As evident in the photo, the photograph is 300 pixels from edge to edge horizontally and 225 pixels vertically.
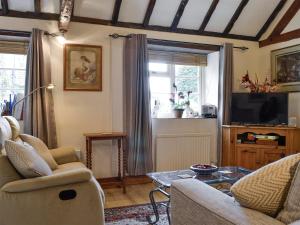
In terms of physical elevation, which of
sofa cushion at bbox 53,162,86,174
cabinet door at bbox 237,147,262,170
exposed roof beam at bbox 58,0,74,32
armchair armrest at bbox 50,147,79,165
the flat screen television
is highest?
exposed roof beam at bbox 58,0,74,32

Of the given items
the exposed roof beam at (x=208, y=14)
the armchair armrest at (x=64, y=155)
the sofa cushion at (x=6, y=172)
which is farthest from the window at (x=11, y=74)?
the exposed roof beam at (x=208, y=14)

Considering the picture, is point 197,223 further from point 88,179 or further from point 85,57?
point 85,57

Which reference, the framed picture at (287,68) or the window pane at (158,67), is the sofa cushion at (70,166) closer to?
the window pane at (158,67)

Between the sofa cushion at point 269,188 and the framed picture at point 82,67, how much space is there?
301cm

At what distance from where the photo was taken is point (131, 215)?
2812 mm

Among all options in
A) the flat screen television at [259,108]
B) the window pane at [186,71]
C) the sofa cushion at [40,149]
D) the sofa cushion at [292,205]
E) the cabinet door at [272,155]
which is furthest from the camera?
the window pane at [186,71]

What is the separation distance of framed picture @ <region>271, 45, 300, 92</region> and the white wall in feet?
6.96

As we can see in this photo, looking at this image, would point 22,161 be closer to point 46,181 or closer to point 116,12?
point 46,181

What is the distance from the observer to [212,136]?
15.1ft

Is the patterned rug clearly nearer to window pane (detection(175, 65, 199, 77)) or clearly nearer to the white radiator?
the white radiator

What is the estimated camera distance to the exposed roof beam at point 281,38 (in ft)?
14.0

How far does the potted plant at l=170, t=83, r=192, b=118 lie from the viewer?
444 centimetres

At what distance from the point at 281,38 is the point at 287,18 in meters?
0.31

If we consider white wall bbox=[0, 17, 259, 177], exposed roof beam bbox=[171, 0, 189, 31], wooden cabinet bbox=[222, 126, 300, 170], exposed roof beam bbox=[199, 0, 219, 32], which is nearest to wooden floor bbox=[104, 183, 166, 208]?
white wall bbox=[0, 17, 259, 177]
